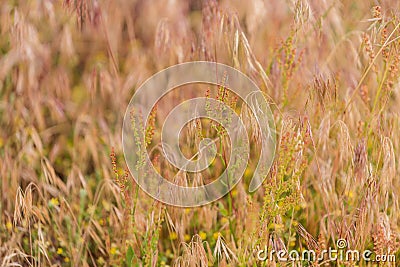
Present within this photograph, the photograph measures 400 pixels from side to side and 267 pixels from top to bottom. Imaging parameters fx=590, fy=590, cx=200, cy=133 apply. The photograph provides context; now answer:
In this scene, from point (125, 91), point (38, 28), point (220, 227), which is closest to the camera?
point (220, 227)

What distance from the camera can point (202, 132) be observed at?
5.20 feet

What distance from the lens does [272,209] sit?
3.76 ft

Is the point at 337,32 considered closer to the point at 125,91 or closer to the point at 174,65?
the point at 174,65

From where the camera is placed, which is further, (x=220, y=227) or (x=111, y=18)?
(x=111, y=18)

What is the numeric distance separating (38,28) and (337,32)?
3.38ft

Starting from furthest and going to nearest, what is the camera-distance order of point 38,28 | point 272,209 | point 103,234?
point 38,28, point 103,234, point 272,209

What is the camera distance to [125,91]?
1879 millimetres

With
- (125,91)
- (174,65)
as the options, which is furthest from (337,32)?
(125,91)

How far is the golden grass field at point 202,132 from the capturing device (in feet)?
4.08

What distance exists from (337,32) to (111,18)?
0.82 meters

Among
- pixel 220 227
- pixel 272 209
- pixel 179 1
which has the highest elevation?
pixel 179 1

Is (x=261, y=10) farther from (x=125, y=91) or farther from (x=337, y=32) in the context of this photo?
(x=125, y=91)

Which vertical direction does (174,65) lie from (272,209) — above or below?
→ above

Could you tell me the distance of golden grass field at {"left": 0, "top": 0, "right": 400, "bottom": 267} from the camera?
124 centimetres
